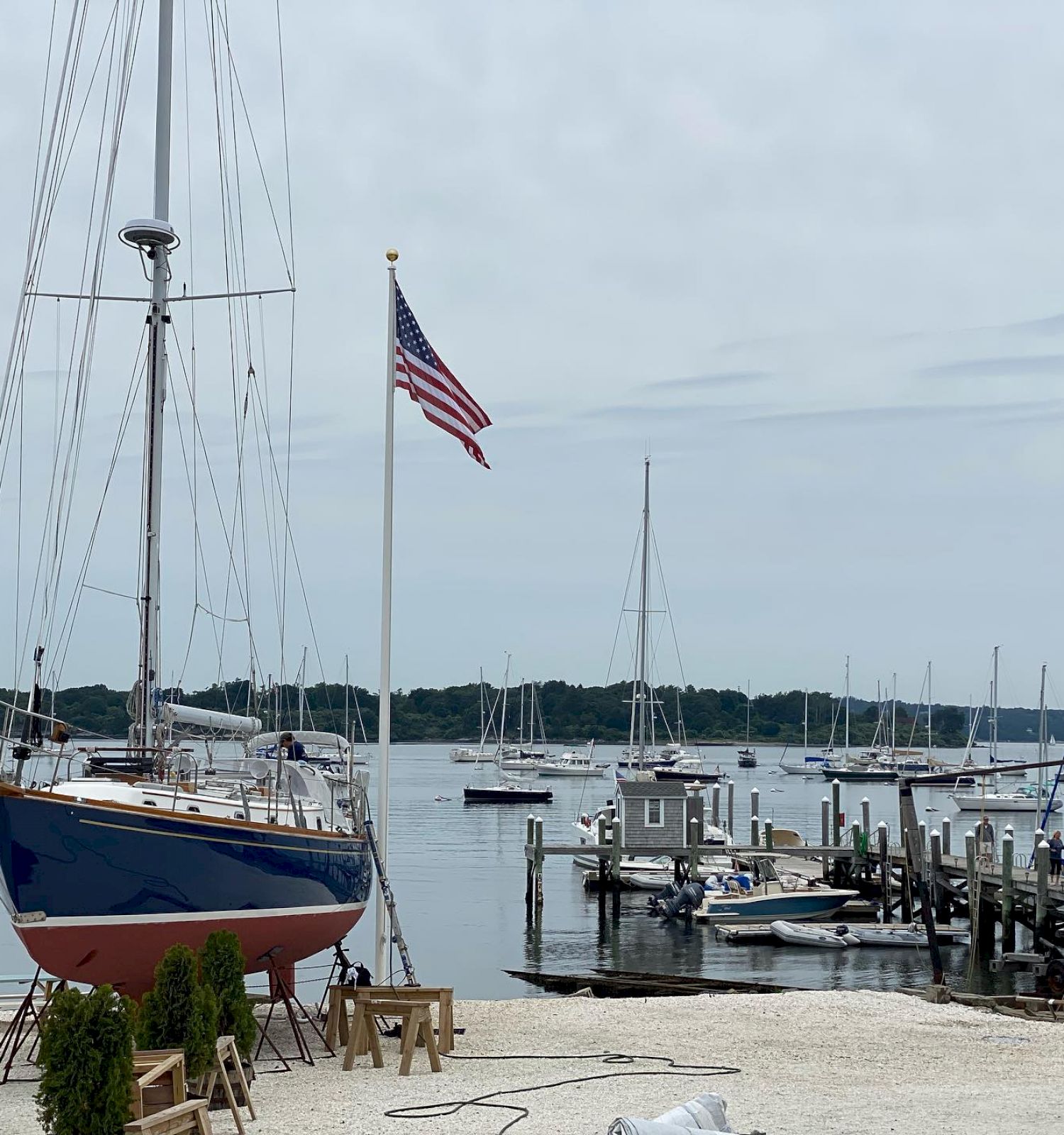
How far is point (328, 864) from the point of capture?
18.5 metres

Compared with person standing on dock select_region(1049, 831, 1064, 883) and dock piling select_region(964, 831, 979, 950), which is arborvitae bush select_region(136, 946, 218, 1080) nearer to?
dock piling select_region(964, 831, 979, 950)

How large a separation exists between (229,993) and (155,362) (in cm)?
1022

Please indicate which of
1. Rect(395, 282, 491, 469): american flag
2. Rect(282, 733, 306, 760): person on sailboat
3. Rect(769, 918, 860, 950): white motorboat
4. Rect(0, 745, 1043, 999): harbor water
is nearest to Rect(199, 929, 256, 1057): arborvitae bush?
Rect(282, 733, 306, 760): person on sailboat

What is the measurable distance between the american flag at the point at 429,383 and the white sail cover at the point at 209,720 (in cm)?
532

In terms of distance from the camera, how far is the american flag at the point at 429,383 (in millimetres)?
18969

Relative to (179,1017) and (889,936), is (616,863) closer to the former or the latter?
(889,936)

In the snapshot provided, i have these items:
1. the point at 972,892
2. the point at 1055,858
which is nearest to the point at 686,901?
the point at 972,892

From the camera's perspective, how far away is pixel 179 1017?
1207 centimetres

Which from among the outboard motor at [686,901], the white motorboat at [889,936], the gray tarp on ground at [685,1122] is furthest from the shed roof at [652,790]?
the gray tarp on ground at [685,1122]

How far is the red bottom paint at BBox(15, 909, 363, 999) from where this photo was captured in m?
15.4

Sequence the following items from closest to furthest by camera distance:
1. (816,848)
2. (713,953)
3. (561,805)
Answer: (713,953) → (816,848) → (561,805)

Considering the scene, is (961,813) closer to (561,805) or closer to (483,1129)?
(561,805)

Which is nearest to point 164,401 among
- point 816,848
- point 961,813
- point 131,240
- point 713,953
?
point 131,240

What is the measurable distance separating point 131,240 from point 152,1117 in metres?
14.1
